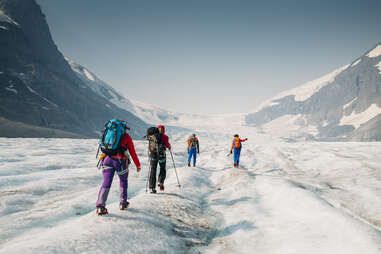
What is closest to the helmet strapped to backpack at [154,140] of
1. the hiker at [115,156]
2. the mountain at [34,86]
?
the hiker at [115,156]

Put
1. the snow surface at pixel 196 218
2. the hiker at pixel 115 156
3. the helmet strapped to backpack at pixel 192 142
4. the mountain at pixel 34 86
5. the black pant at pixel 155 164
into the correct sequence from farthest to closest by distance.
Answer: the mountain at pixel 34 86 < the helmet strapped to backpack at pixel 192 142 < the black pant at pixel 155 164 < the hiker at pixel 115 156 < the snow surface at pixel 196 218

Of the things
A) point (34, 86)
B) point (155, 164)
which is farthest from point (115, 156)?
point (34, 86)

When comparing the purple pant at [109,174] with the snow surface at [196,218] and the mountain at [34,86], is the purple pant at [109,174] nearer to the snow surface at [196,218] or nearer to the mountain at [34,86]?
the snow surface at [196,218]

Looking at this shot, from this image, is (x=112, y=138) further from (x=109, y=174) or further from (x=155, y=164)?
(x=155, y=164)

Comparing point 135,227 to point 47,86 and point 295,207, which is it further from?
point 47,86

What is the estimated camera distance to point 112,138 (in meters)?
5.31

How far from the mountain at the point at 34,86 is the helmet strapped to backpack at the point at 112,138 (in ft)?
251

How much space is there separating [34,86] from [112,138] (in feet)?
441

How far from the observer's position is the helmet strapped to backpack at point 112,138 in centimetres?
529

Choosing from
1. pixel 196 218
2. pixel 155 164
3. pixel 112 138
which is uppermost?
pixel 112 138

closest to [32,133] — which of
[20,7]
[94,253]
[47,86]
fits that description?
[47,86]

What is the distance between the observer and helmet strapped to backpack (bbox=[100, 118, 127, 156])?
5.29m

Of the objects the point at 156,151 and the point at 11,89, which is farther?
the point at 11,89

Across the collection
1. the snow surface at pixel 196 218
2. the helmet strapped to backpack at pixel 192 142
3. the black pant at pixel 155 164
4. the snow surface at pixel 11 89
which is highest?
the snow surface at pixel 11 89
